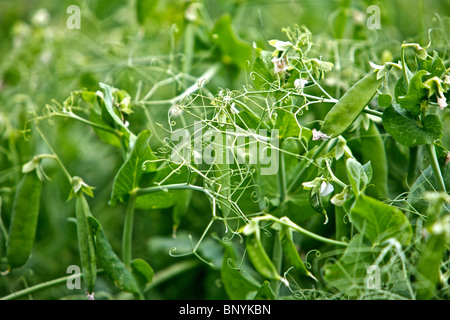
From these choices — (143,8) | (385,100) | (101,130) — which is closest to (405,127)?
(385,100)

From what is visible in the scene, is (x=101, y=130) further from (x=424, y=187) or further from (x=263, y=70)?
(x=424, y=187)

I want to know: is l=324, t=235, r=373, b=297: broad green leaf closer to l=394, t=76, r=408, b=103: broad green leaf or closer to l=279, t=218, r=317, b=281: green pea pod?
l=279, t=218, r=317, b=281: green pea pod

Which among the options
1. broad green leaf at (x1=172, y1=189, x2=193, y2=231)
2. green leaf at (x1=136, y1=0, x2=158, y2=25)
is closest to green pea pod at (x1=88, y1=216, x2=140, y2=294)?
broad green leaf at (x1=172, y1=189, x2=193, y2=231)

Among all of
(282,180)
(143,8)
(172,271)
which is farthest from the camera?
(143,8)

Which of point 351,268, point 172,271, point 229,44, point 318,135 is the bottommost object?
point 172,271

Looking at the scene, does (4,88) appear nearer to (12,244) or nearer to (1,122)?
(1,122)

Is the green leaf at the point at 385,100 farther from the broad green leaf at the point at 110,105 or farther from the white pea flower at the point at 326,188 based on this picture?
the broad green leaf at the point at 110,105
